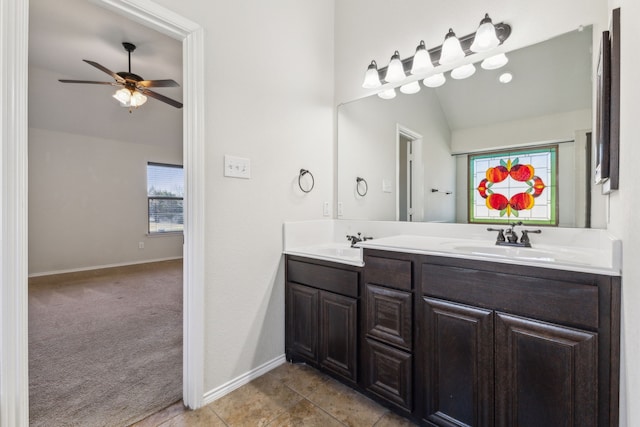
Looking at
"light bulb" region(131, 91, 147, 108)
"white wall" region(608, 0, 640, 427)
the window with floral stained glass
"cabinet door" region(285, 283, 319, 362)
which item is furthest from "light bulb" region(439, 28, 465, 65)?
"light bulb" region(131, 91, 147, 108)

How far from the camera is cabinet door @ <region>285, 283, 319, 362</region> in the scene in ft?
5.89

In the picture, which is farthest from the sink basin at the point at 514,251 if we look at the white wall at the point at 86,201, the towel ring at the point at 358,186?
the white wall at the point at 86,201

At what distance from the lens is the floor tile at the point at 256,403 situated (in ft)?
4.75

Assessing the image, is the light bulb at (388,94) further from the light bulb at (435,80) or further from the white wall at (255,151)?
the white wall at (255,151)

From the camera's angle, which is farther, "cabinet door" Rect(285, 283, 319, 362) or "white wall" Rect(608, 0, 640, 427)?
"cabinet door" Rect(285, 283, 319, 362)

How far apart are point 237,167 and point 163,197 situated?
4676 mm

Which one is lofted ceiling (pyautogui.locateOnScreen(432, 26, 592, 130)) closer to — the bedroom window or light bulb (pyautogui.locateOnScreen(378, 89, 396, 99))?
light bulb (pyautogui.locateOnScreen(378, 89, 396, 99))

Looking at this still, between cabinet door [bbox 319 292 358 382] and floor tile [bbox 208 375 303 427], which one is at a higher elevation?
cabinet door [bbox 319 292 358 382]

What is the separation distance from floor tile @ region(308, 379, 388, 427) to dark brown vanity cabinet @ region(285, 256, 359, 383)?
9cm

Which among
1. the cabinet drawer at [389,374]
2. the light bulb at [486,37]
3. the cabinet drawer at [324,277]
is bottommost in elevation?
the cabinet drawer at [389,374]

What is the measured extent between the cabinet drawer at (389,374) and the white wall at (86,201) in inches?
201

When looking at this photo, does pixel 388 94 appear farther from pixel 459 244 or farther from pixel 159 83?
pixel 159 83

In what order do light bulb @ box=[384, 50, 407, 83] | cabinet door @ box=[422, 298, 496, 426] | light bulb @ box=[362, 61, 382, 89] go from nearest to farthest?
cabinet door @ box=[422, 298, 496, 426], light bulb @ box=[384, 50, 407, 83], light bulb @ box=[362, 61, 382, 89]

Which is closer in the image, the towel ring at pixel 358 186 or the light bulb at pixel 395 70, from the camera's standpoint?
the light bulb at pixel 395 70
